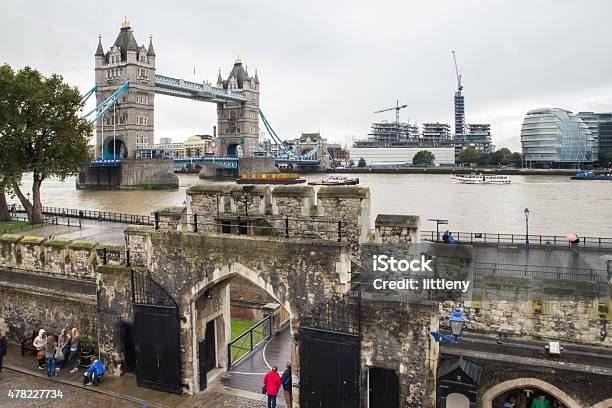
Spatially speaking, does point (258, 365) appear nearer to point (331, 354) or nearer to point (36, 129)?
point (331, 354)

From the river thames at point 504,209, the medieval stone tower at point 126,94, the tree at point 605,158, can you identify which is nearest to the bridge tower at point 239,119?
the medieval stone tower at point 126,94

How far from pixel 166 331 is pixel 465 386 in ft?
20.5

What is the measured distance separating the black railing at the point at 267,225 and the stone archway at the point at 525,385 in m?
3.74

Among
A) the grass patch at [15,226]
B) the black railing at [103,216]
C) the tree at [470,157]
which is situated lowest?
the grass patch at [15,226]

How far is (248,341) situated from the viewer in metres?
14.4

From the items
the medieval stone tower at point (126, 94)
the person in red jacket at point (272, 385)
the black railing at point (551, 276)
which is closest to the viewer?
the black railing at point (551, 276)

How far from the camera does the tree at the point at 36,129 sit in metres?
24.5

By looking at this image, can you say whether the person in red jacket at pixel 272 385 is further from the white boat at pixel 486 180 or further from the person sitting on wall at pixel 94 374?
the white boat at pixel 486 180

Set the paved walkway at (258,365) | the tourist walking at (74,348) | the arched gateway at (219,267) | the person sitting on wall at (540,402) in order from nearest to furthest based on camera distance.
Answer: the person sitting on wall at (540,402) → the arched gateway at (219,267) → the paved walkway at (258,365) → the tourist walking at (74,348)

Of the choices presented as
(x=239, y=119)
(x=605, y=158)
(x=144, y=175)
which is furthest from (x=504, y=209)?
(x=605, y=158)

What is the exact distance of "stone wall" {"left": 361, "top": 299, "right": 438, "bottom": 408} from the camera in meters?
8.57

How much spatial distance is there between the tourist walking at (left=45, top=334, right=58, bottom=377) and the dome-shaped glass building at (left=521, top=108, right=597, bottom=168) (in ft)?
513

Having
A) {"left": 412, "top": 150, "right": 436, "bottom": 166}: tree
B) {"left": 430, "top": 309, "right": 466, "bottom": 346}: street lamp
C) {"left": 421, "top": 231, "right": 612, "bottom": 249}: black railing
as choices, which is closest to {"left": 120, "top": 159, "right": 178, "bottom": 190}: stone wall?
{"left": 421, "top": 231, "right": 612, "bottom": 249}: black railing

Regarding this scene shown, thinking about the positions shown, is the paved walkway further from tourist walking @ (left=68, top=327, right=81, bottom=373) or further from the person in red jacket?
tourist walking @ (left=68, top=327, right=81, bottom=373)
